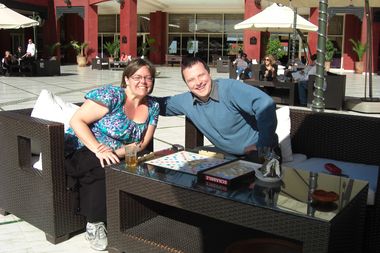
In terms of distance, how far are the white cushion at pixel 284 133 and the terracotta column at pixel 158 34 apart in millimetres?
26551

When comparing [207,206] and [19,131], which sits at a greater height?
[19,131]

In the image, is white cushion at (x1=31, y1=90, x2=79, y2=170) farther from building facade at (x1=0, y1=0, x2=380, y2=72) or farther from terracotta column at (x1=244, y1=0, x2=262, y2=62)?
terracotta column at (x1=244, y1=0, x2=262, y2=62)

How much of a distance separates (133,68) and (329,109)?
698cm

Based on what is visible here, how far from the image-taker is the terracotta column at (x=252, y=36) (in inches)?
930

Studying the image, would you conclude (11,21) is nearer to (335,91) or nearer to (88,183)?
(335,91)

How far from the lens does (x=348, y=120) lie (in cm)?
331

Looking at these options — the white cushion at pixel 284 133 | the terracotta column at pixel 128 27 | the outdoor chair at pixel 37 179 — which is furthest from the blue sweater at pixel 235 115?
the terracotta column at pixel 128 27

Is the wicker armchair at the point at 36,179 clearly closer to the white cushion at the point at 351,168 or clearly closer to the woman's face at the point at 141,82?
the woman's face at the point at 141,82

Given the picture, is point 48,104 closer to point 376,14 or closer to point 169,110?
point 169,110

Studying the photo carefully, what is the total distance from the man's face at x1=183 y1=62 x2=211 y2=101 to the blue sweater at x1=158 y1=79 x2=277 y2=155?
3.5 inches

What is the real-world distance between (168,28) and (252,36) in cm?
825

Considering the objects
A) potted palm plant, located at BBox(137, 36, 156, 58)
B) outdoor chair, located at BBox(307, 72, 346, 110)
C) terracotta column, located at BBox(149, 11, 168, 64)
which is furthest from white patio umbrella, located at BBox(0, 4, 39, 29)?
terracotta column, located at BBox(149, 11, 168, 64)

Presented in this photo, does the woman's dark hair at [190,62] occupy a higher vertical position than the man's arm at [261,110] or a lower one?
higher

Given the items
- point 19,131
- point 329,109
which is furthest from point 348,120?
point 329,109
